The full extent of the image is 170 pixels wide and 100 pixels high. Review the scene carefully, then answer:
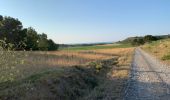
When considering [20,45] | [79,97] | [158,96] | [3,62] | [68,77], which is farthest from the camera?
[68,77]

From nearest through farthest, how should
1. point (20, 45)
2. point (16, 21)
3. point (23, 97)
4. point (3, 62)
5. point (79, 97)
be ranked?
point (3, 62) < point (20, 45) < point (23, 97) < point (79, 97) < point (16, 21)

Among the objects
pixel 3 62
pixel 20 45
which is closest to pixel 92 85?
pixel 20 45

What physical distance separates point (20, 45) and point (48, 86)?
4128 mm

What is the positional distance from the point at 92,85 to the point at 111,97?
18.7 feet

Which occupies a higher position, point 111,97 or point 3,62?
point 3,62

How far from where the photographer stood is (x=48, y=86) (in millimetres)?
16078

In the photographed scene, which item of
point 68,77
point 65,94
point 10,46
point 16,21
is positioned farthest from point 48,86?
point 16,21

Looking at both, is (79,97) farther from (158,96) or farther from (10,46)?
(10,46)

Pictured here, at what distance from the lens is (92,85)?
20.9 m

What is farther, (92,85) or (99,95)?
(92,85)

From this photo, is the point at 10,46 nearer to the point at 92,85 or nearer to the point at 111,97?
Result: the point at 111,97

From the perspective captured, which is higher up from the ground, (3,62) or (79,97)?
(3,62)

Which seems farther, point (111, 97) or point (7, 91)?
point (111, 97)

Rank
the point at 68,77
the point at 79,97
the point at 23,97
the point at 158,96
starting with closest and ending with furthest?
the point at 23,97 < the point at 158,96 < the point at 79,97 < the point at 68,77
